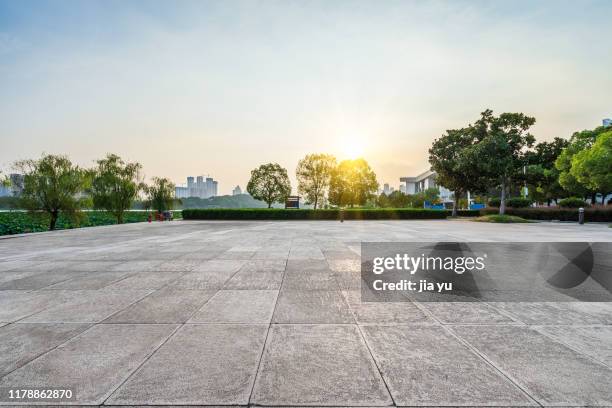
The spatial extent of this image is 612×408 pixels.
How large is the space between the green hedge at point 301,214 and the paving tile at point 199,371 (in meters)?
29.8

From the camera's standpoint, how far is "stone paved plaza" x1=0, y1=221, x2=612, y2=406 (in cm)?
228

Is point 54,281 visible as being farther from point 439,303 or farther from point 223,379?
point 439,303

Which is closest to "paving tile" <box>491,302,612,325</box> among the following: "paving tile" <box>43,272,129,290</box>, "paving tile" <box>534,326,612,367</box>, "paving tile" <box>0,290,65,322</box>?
"paving tile" <box>534,326,612,367</box>

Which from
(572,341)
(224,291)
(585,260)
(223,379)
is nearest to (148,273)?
(224,291)

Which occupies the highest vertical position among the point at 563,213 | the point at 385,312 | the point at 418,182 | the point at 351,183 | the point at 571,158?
the point at 418,182

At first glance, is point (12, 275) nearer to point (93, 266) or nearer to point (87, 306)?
point (93, 266)

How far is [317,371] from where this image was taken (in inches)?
101

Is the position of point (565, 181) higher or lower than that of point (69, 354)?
higher

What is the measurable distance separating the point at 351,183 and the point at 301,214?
1528 cm

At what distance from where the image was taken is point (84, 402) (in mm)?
2178

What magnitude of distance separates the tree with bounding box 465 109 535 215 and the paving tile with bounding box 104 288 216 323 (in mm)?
29188

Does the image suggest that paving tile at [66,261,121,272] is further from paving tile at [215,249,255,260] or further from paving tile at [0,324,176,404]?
paving tile at [0,324,176,404]

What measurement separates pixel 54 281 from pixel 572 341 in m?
8.16

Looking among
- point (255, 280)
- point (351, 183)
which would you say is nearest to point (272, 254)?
point (255, 280)
